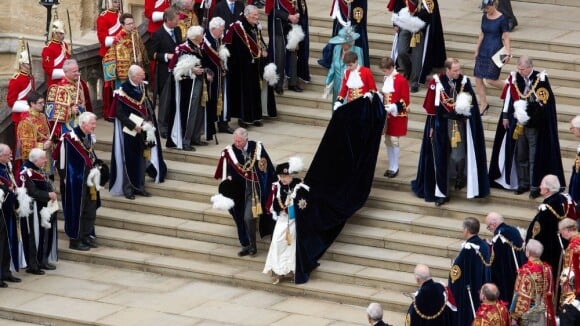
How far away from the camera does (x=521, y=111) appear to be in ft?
79.5

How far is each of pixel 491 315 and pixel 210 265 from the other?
4.75 m

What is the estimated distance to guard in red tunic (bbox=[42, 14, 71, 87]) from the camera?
26.5m

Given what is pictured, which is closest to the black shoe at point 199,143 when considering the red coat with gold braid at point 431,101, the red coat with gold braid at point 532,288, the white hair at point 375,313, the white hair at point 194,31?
the white hair at point 194,31

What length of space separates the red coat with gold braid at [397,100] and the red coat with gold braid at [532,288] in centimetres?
383

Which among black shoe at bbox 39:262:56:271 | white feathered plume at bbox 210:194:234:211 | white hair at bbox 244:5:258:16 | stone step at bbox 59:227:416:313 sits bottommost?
black shoe at bbox 39:262:56:271

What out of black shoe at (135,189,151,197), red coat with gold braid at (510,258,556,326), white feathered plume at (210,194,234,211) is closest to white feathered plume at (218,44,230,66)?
black shoe at (135,189,151,197)

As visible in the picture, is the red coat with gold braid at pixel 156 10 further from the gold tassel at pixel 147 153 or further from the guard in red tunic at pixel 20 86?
the gold tassel at pixel 147 153

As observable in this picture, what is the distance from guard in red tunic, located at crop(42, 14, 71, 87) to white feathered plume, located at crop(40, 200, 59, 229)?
8.30 feet

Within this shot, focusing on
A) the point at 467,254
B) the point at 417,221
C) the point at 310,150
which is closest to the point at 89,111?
the point at 310,150

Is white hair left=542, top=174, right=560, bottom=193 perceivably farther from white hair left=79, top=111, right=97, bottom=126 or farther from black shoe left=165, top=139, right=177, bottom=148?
black shoe left=165, top=139, right=177, bottom=148

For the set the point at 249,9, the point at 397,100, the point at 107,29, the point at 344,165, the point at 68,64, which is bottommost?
the point at 344,165

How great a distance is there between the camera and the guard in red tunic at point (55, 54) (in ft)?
87.0

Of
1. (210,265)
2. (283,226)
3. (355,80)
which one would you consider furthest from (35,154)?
(355,80)

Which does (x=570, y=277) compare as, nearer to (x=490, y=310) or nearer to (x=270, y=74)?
(x=490, y=310)
